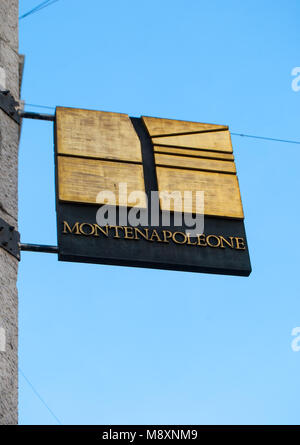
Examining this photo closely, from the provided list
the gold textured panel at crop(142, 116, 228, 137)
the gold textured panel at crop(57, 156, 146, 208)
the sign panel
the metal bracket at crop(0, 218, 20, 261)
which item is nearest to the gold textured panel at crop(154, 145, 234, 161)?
the sign panel

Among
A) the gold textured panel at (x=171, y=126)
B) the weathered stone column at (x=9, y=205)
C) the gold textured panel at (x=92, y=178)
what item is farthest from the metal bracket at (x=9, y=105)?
the gold textured panel at (x=171, y=126)

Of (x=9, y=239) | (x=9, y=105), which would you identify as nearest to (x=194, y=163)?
(x=9, y=105)

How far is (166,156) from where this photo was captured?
15.0 meters

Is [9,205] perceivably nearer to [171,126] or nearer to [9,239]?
[9,239]

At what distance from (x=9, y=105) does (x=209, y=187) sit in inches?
124

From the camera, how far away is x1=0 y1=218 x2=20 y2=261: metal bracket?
502 inches

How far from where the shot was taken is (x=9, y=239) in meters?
12.8

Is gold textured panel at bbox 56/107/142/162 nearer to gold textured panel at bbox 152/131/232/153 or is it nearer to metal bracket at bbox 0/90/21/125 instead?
gold textured panel at bbox 152/131/232/153

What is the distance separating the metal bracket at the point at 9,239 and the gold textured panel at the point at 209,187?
7.77ft

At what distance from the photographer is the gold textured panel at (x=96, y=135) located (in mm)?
14586

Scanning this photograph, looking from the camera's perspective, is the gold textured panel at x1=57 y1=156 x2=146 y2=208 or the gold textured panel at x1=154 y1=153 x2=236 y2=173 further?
the gold textured panel at x1=154 y1=153 x2=236 y2=173

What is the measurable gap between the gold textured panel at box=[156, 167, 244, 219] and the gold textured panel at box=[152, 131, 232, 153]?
1.83 ft

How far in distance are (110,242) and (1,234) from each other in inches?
62.3

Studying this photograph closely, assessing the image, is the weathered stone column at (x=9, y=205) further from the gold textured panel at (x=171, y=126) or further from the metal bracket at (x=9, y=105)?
the gold textured panel at (x=171, y=126)
